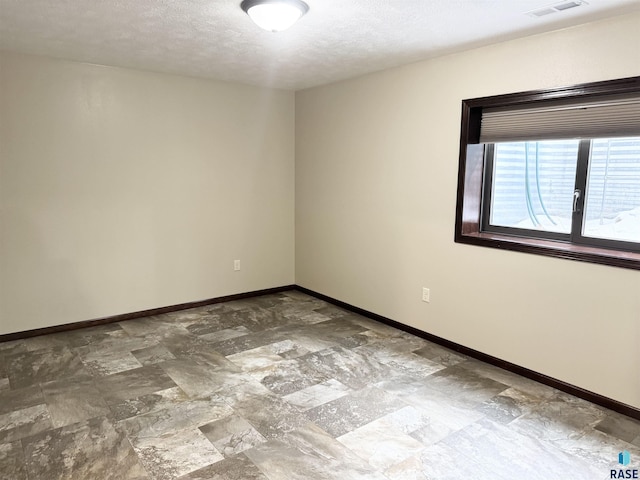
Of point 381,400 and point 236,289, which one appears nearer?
point 381,400

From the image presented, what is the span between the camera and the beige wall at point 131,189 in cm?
358

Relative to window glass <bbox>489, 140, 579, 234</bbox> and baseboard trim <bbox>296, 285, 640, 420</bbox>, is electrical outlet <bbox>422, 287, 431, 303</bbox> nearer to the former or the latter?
baseboard trim <bbox>296, 285, 640, 420</bbox>

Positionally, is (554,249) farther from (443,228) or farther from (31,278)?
(31,278)

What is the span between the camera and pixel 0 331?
142 inches

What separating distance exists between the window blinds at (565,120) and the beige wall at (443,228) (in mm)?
144

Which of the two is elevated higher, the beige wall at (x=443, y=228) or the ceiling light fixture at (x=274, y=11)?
the ceiling light fixture at (x=274, y=11)

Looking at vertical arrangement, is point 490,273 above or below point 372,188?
below

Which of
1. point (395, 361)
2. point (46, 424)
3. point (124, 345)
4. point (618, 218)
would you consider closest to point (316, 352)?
point (395, 361)

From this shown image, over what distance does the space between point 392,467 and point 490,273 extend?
165 centimetres

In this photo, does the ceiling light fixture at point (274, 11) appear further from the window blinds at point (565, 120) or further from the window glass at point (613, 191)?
the window glass at point (613, 191)

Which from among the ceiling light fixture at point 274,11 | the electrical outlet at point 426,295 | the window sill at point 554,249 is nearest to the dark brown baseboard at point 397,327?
the electrical outlet at point 426,295

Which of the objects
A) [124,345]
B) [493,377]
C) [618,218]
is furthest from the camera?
[124,345]

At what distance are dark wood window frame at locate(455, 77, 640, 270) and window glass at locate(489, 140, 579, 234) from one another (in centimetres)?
11

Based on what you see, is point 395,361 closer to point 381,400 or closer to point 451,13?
point 381,400
